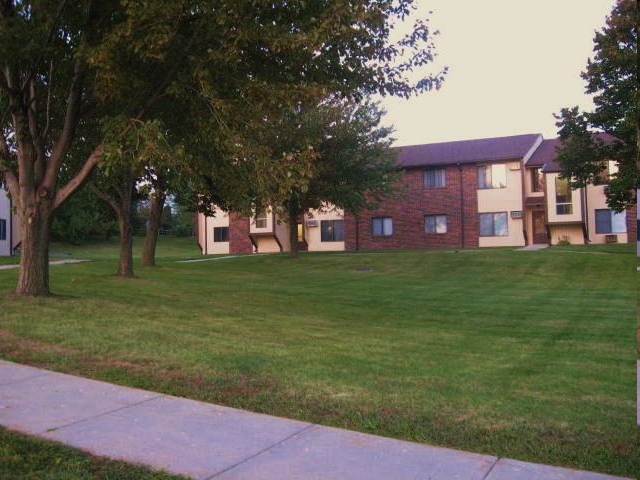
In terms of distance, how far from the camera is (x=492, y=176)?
125ft

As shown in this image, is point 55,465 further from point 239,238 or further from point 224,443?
point 239,238

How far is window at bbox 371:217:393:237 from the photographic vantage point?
40844mm

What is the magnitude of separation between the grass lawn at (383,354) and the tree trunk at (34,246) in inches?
18.2

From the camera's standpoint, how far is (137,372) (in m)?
7.08

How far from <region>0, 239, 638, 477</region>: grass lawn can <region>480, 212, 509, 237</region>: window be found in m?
19.6

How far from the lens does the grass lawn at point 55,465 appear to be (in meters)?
4.09

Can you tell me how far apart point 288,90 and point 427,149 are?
32.8 metres

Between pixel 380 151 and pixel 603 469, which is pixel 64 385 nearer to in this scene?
pixel 603 469

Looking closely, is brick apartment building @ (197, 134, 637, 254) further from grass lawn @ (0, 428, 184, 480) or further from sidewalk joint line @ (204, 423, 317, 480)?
grass lawn @ (0, 428, 184, 480)

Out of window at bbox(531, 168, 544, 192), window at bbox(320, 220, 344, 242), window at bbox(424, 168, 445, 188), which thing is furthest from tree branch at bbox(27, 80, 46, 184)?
window at bbox(531, 168, 544, 192)

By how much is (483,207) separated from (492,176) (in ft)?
6.37

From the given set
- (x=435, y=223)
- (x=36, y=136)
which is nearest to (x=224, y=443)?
(x=36, y=136)

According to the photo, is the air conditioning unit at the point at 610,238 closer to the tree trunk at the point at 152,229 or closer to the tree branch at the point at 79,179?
the tree trunk at the point at 152,229

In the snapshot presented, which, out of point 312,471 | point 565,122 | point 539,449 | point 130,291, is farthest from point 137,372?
point 565,122
